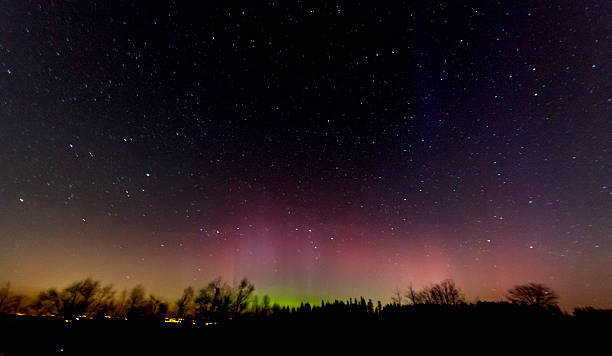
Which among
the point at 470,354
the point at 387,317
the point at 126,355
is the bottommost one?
the point at 126,355

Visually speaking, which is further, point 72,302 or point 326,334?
point 72,302

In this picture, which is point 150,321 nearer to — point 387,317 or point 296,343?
point 296,343

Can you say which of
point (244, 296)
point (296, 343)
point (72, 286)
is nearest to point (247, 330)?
point (296, 343)

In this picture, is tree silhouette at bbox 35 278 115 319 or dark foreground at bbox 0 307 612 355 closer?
dark foreground at bbox 0 307 612 355

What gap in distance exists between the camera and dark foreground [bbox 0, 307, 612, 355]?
8.80 m

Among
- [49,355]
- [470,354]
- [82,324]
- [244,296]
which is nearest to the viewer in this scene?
[470,354]

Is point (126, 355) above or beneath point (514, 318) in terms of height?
beneath

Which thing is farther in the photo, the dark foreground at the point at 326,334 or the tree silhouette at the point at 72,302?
the tree silhouette at the point at 72,302

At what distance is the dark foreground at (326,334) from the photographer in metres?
8.80

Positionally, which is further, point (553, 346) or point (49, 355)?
point (49, 355)

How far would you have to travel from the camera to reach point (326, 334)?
12984 millimetres

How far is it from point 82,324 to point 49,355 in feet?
6.86

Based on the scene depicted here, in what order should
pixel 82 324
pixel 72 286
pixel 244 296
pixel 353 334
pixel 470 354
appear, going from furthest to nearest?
pixel 244 296 < pixel 72 286 < pixel 82 324 < pixel 353 334 < pixel 470 354

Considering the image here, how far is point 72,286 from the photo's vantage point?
52750mm
